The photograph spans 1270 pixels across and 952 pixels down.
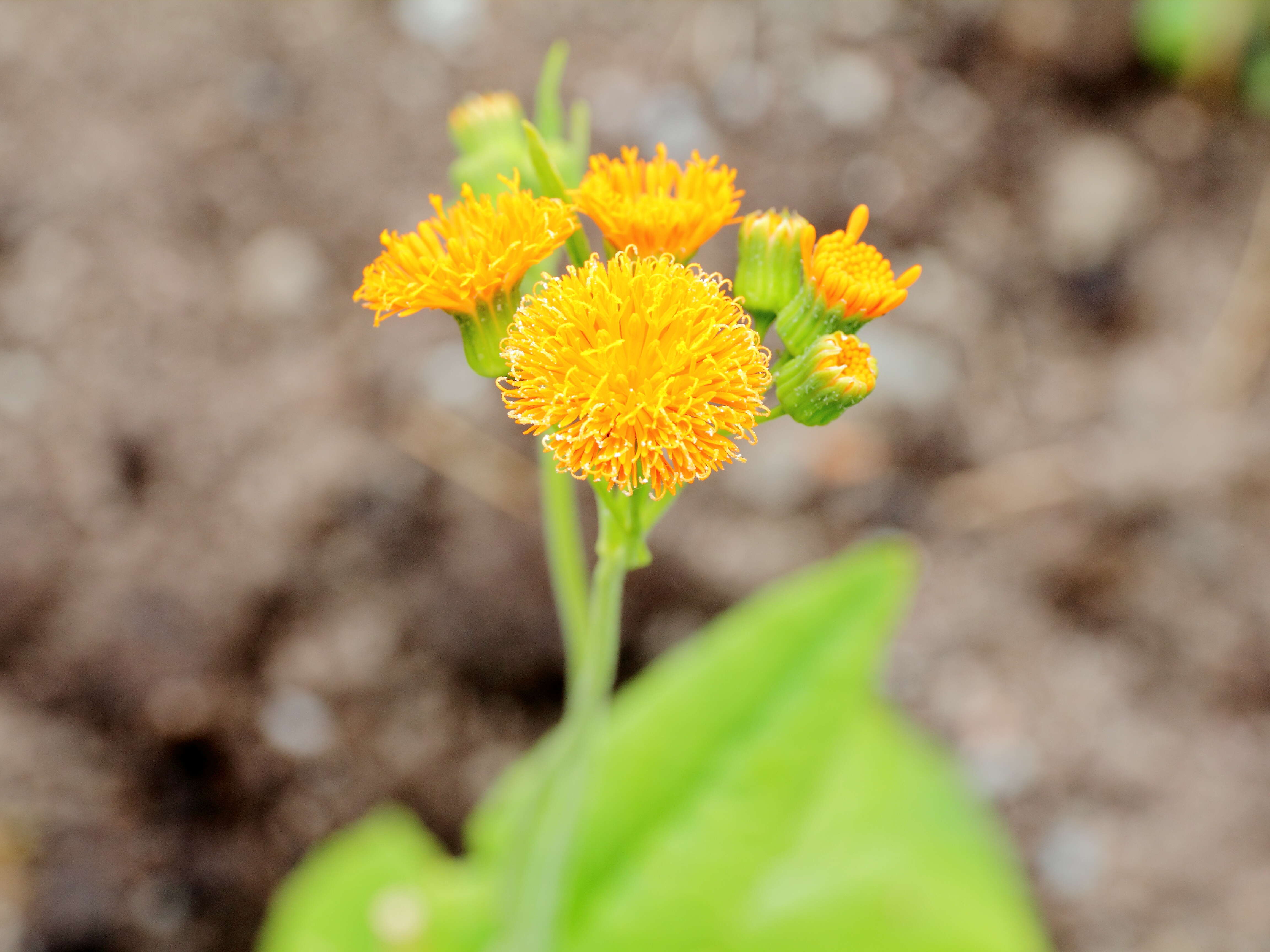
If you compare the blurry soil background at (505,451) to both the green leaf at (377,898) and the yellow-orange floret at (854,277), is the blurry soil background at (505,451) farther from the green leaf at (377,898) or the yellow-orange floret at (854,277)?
the yellow-orange floret at (854,277)

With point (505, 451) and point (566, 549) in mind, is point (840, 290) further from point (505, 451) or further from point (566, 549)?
point (505, 451)

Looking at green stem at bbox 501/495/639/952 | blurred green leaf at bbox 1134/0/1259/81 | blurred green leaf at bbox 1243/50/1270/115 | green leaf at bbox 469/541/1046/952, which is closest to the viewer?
green stem at bbox 501/495/639/952

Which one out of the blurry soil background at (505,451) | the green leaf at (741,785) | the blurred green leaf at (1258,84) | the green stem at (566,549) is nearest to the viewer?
the green stem at (566,549)

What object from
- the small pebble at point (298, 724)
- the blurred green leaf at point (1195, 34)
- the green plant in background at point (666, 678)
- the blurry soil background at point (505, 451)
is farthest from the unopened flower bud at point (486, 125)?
the blurred green leaf at point (1195, 34)

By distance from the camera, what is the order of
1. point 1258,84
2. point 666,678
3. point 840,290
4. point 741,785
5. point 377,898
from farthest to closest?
point 1258,84, point 377,898, point 666,678, point 741,785, point 840,290

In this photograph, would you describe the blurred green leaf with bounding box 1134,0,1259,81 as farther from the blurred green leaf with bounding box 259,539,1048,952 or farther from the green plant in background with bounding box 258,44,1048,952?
the blurred green leaf with bounding box 259,539,1048,952

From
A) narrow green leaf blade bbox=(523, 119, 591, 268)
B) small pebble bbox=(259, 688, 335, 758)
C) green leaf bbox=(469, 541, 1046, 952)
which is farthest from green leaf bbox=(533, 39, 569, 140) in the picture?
small pebble bbox=(259, 688, 335, 758)

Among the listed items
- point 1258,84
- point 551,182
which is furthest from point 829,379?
point 1258,84

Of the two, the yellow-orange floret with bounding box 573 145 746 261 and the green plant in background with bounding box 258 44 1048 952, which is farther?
the yellow-orange floret with bounding box 573 145 746 261
